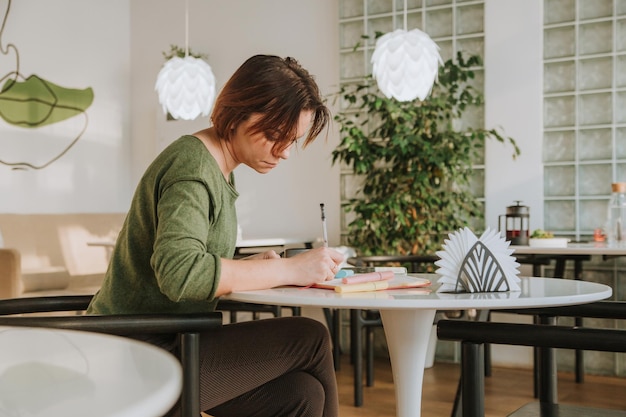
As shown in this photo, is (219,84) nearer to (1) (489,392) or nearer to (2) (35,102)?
(2) (35,102)

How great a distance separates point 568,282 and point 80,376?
139cm

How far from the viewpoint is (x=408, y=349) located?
1.71 metres

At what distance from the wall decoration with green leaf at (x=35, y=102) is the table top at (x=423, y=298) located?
3.92 m

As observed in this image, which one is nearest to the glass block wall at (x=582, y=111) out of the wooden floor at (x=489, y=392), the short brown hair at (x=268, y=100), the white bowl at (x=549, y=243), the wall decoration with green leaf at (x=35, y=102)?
the white bowl at (x=549, y=243)

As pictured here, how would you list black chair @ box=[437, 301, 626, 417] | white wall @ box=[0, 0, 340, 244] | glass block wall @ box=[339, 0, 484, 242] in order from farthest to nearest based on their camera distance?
white wall @ box=[0, 0, 340, 244] → glass block wall @ box=[339, 0, 484, 242] → black chair @ box=[437, 301, 626, 417]

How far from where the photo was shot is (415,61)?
351cm

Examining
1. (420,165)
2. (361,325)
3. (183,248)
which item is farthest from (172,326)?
(420,165)

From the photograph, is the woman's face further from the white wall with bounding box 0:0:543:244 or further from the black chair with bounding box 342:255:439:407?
the white wall with bounding box 0:0:543:244

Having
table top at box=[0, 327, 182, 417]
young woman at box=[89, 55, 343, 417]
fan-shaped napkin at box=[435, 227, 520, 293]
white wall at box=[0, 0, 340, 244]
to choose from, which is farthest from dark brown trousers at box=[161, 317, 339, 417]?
white wall at box=[0, 0, 340, 244]

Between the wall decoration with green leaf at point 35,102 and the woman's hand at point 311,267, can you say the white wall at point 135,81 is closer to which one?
the wall decoration with green leaf at point 35,102

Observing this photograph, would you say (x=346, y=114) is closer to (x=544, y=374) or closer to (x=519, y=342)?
(x=544, y=374)

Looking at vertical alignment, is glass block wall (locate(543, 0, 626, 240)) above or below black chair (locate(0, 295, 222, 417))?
above

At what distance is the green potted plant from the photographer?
393 cm

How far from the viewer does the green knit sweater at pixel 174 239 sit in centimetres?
136
